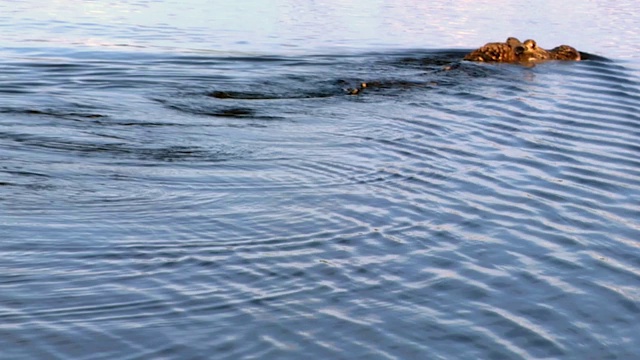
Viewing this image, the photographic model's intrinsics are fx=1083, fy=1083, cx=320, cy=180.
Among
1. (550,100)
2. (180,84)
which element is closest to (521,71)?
(550,100)

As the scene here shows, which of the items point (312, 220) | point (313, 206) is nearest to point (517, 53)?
point (313, 206)

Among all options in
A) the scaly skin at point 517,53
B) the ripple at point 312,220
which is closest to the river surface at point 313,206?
the ripple at point 312,220

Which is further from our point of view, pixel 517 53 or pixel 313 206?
pixel 517 53

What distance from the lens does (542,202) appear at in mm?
6988

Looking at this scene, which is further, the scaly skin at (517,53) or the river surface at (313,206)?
the scaly skin at (517,53)

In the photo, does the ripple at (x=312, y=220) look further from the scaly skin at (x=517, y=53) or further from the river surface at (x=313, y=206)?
the scaly skin at (x=517, y=53)

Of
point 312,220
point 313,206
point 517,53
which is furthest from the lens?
point 517,53

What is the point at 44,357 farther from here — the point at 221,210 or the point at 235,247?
the point at 221,210

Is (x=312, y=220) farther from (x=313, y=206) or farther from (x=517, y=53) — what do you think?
(x=517, y=53)

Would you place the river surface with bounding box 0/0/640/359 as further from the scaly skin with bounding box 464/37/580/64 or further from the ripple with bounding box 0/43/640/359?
the scaly skin with bounding box 464/37/580/64

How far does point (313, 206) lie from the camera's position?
668cm

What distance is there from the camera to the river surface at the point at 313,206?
469 cm

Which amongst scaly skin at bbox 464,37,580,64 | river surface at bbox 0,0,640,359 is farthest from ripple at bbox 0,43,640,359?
scaly skin at bbox 464,37,580,64

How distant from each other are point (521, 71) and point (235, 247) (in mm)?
7929
